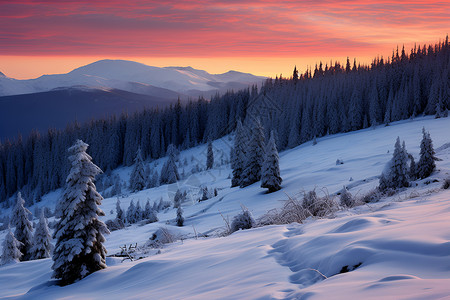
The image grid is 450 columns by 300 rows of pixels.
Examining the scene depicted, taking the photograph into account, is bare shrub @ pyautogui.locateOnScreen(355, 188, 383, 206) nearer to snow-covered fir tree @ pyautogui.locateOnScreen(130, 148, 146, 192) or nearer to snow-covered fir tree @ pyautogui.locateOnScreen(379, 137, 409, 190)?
snow-covered fir tree @ pyautogui.locateOnScreen(379, 137, 409, 190)

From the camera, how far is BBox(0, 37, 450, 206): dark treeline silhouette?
62.8m

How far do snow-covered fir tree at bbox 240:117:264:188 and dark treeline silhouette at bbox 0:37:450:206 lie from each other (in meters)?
34.3

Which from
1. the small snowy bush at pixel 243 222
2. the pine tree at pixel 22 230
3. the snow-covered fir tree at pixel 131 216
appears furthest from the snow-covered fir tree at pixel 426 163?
the snow-covered fir tree at pixel 131 216

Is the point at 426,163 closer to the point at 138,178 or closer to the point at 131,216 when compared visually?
the point at 131,216

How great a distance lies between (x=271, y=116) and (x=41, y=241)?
73.9 metres

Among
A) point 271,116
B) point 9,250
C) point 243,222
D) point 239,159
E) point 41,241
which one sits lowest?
point 41,241

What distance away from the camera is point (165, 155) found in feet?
295

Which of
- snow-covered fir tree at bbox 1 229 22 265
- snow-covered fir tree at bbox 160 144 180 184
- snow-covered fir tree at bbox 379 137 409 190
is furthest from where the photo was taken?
snow-covered fir tree at bbox 160 144 180 184

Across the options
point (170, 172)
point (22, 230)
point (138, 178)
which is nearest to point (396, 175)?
point (22, 230)

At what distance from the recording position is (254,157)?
3067cm

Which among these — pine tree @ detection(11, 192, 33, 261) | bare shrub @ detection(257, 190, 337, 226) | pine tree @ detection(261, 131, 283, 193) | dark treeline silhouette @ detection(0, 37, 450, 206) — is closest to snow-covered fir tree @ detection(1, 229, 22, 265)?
pine tree @ detection(11, 192, 33, 261)

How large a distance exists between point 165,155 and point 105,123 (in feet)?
77.4

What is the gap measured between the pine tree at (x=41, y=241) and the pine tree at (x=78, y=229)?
12.7m

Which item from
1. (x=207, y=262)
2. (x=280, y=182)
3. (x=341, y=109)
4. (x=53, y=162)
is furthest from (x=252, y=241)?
(x=53, y=162)
